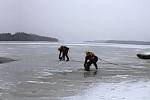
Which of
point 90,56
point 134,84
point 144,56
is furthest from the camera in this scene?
point 144,56

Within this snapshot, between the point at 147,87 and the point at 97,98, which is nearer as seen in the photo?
the point at 97,98

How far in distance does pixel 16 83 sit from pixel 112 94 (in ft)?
19.8

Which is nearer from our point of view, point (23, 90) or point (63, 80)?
point (23, 90)

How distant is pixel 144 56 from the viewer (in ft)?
163

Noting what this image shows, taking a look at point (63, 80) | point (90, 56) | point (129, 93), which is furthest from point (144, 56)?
point (129, 93)

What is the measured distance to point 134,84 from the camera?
20.2 meters

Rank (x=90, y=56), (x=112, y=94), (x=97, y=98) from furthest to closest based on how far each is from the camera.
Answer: (x=90, y=56) < (x=112, y=94) < (x=97, y=98)

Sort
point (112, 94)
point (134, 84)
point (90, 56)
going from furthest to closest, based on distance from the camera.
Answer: point (90, 56) < point (134, 84) < point (112, 94)

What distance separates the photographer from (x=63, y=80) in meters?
21.9

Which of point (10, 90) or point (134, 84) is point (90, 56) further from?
point (10, 90)

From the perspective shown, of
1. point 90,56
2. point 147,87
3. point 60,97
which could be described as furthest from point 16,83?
point 90,56

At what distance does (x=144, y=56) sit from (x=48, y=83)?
31060 millimetres

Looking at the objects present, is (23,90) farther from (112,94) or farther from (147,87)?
(147,87)

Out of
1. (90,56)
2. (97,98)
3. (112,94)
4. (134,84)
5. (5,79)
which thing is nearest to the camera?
(97,98)
